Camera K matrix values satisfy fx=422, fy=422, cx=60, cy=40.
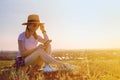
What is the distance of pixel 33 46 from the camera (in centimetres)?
656

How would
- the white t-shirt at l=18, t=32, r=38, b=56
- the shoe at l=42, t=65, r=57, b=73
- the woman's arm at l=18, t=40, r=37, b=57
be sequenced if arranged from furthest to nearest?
the white t-shirt at l=18, t=32, r=38, b=56, the woman's arm at l=18, t=40, r=37, b=57, the shoe at l=42, t=65, r=57, b=73

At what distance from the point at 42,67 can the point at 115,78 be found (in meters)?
1.13

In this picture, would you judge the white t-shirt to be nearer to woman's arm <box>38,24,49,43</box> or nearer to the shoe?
woman's arm <box>38,24,49,43</box>

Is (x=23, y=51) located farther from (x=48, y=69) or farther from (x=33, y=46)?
(x=48, y=69)

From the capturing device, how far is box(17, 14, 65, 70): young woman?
6.18m

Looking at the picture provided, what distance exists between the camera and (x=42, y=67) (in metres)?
6.43

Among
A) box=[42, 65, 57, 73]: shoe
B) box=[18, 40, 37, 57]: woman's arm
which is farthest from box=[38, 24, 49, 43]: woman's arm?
box=[42, 65, 57, 73]: shoe

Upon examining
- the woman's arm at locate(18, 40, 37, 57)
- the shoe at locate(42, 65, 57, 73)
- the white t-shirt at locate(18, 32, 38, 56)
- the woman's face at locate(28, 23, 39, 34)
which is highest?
the woman's face at locate(28, 23, 39, 34)

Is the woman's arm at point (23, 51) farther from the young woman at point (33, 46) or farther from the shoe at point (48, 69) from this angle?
the shoe at point (48, 69)

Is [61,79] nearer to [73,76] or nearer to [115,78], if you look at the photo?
[73,76]

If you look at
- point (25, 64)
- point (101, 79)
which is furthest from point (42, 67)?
point (101, 79)

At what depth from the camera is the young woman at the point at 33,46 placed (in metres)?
6.18

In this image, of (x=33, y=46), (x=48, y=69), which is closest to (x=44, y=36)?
(x=33, y=46)

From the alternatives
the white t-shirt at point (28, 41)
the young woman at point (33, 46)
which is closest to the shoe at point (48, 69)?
Answer: the young woman at point (33, 46)
